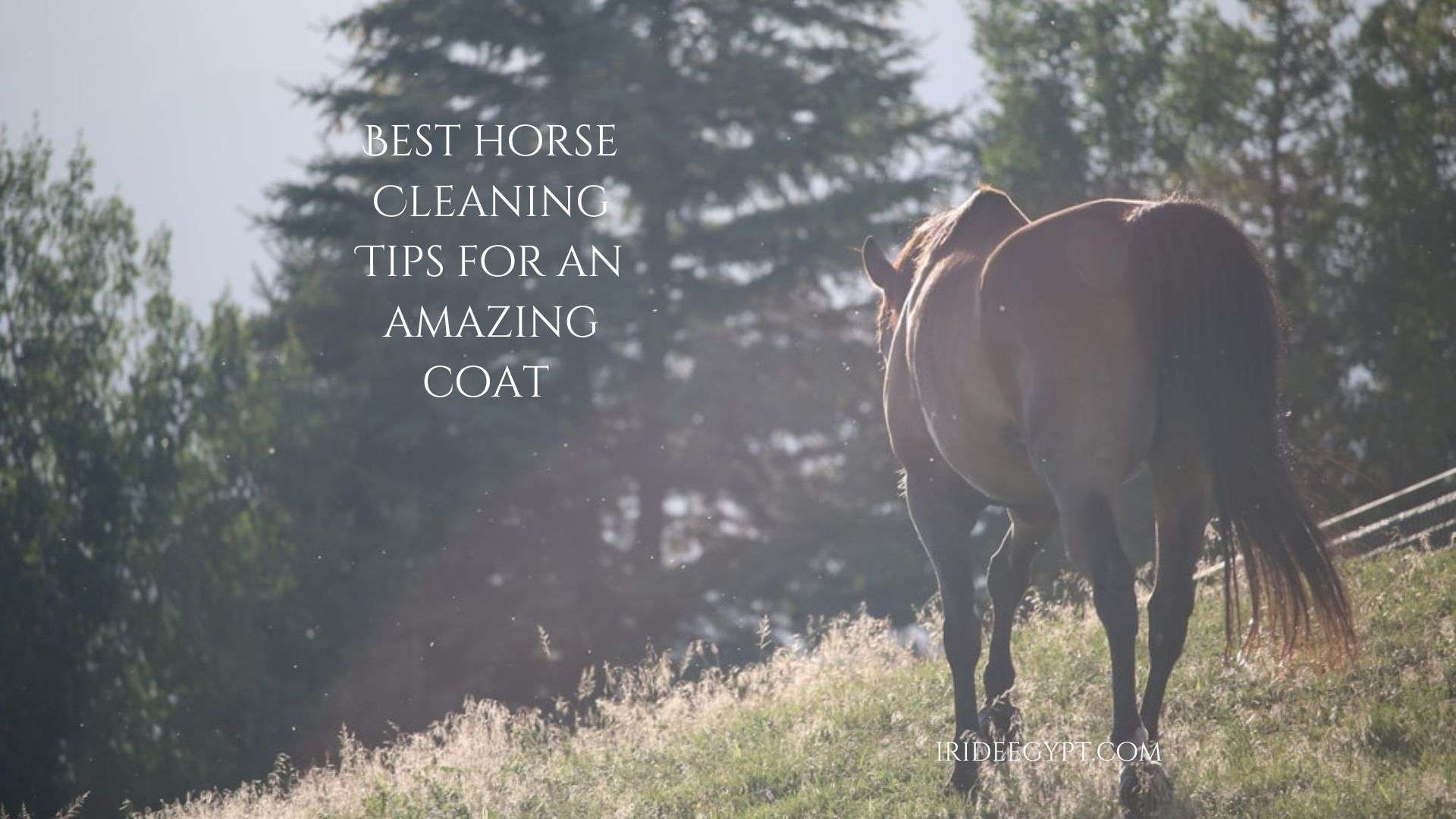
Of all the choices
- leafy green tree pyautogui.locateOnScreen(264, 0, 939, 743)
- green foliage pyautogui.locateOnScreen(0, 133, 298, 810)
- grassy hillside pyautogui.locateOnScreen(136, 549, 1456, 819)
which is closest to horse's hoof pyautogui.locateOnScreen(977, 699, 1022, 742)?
grassy hillside pyautogui.locateOnScreen(136, 549, 1456, 819)

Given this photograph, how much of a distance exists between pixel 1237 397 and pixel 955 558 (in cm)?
159

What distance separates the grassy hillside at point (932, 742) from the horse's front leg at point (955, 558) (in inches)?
15.9

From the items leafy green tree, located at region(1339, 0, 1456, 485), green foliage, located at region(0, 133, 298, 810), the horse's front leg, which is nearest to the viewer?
the horse's front leg

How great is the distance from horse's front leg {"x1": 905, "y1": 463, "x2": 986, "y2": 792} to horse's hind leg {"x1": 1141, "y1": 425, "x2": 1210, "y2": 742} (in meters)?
0.96

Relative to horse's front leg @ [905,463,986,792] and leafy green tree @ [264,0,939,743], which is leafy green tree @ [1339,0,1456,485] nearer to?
leafy green tree @ [264,0,939,743]

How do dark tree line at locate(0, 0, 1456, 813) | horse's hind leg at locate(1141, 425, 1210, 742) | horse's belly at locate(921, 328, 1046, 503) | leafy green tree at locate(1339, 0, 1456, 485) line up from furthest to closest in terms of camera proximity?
dark tree line at locate(0, 0, 1456, 813)
leafy green tree at locate(1339, 0, 1456, 485)
horse's belly at locate(921, 328, 1046, 503)
horse's hind leg at locate(1141, 425, 1210, 742)

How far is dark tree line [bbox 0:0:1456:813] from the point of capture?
2402 cm

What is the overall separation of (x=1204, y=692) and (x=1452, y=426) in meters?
17.6

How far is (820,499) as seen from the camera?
2552 centimetres

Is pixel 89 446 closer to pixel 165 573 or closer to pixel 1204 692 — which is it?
pixel 165 573

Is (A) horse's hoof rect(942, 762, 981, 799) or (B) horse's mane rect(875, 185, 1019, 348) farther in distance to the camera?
(B) horse's mane rect(875, 185, 1019, 348)

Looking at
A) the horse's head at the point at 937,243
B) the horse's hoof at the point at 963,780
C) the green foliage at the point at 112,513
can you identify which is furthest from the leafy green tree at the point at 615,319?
the horse's hoof at the point at 963,780

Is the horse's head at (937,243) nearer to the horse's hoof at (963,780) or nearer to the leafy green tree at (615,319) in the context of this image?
the horse's hoof at (963,780)

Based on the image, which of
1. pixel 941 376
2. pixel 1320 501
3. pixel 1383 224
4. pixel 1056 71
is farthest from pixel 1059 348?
pixel 1056 71
